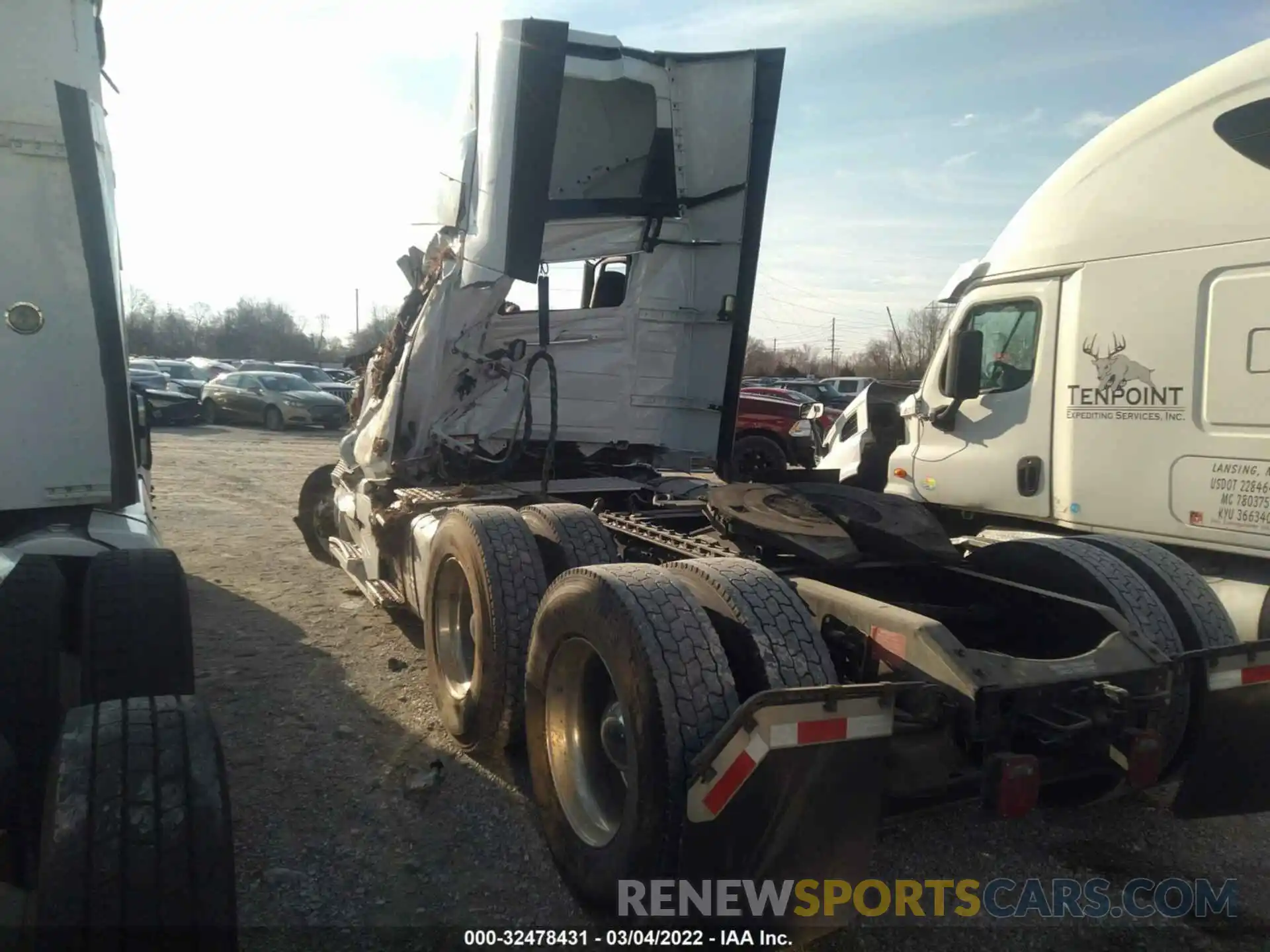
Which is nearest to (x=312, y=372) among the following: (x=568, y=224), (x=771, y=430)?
(x=771, y=430)

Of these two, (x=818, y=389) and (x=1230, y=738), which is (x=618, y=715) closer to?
(x=1230, y=738)

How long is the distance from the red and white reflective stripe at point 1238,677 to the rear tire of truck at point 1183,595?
0.26 metres

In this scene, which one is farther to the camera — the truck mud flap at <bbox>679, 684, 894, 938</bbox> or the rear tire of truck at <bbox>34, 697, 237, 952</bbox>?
the truck mud flap at <bbox>679, 684, 894, 938</bbox>

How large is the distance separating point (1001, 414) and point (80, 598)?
5228 millimetres

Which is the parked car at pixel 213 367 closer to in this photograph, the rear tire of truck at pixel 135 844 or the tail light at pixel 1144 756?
the rear tire of truck at pixel 135 844

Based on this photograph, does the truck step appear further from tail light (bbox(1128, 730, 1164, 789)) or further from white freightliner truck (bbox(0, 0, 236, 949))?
tail light (bbox(1128, 730, 1164, 789))

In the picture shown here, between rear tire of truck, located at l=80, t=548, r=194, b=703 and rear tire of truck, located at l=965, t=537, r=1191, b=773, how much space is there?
10.1 ft

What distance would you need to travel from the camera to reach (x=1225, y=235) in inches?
196

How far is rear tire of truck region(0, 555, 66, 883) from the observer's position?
8.67ft

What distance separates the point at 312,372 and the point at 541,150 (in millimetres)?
28793

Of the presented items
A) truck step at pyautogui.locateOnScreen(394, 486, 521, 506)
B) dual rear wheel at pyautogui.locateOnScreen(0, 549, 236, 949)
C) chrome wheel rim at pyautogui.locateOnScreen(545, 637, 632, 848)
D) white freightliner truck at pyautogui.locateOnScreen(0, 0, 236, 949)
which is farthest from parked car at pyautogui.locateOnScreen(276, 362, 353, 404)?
dual rear wheel at pyautogui.locateOnScreen(0, 549, 236, 949)

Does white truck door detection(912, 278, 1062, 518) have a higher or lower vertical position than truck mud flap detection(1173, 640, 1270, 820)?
higher

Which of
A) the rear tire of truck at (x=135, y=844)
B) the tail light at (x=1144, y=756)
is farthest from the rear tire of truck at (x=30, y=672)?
the tail light at (x=1144, y=756)

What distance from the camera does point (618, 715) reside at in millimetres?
3227
